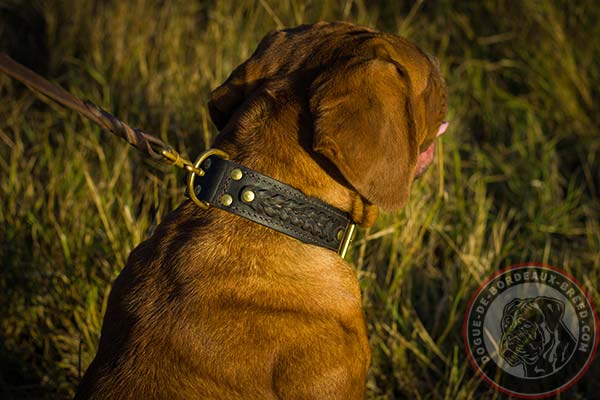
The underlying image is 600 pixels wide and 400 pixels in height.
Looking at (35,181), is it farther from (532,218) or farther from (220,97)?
(532,218)

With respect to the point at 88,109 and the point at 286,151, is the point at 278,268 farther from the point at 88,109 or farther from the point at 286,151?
the point at 88,109

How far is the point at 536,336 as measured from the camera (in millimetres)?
3059

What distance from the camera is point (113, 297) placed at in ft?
7.19

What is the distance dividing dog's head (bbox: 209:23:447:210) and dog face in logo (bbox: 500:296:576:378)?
3.61 ft

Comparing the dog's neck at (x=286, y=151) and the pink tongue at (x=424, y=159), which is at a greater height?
the pink tongue at (x=424, y=159)

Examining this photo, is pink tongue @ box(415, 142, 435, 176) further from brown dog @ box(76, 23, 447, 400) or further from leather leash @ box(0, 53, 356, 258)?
leather leash @ box(0, 53, 356, 258)

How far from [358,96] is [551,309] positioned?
65.8 inches

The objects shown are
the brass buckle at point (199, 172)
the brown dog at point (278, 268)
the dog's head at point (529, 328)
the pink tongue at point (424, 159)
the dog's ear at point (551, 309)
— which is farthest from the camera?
the dog's ear at point (551, 309)

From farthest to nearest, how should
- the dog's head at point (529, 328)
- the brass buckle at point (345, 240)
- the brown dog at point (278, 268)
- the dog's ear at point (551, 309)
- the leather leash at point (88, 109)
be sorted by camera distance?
the dog's ear at point (551, 309), the dog's head at point (529, 328), the brass buckle at point (345, 240), the brown dog at point (278, 268), the leather leash at point (88, 109)

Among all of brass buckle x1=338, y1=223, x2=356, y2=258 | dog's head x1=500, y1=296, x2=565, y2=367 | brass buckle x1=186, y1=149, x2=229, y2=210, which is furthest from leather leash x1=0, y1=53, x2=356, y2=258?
dog's head x1=500, y1=296, x2=565, y2=367

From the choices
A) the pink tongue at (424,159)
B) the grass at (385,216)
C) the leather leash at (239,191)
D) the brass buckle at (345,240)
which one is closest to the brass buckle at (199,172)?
the leather leash at (239,191)

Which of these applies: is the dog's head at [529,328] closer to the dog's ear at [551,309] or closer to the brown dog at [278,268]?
the dog's ear at [551,309]

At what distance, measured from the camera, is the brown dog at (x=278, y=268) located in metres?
1.96

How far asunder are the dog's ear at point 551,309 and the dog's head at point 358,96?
1231 millimetres
